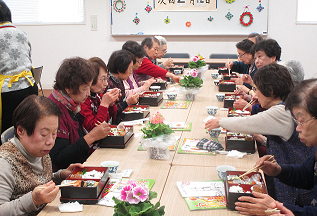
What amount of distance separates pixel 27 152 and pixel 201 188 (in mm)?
836

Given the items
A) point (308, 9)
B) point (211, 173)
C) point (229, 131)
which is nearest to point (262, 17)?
point (308, 9)

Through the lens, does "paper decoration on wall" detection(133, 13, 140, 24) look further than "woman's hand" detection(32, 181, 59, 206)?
Yes

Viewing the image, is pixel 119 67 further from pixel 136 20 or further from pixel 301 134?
pixel 136 20

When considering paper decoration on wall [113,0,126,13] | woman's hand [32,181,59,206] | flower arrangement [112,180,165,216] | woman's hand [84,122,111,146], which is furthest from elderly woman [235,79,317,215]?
paper decoration on wall [113,0,126,13]

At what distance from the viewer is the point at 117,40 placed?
7.01m

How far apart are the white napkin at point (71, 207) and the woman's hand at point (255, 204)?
663mm

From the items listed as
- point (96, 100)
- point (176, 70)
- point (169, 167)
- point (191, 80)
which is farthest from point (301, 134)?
point (176, 70)

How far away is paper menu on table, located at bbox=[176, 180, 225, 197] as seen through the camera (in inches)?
58.9

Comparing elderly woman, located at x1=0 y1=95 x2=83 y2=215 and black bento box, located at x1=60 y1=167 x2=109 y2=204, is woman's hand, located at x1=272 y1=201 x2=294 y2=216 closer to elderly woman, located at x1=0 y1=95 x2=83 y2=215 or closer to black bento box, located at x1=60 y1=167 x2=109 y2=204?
black bento box, located at x1=60 y1=167 x2=109 y2=204

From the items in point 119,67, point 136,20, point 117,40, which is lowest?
point 119,67

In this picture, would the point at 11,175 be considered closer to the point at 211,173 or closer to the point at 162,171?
the point at 162,171

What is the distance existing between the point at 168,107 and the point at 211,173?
1397 mm

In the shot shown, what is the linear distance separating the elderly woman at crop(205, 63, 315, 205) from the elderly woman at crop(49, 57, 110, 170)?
0.79 m

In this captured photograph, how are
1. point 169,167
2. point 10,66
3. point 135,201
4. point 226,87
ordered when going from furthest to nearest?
point 226,87, point 10,66, point 169,167, point 135,201
